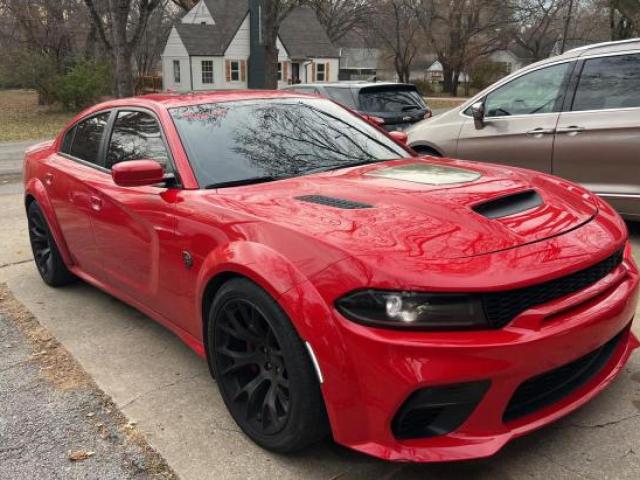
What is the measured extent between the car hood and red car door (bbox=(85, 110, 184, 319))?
0.44 m

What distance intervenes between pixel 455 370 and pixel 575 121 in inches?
161

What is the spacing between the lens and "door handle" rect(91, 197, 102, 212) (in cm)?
370

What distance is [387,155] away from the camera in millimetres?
3652

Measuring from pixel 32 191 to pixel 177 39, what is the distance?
42871mm

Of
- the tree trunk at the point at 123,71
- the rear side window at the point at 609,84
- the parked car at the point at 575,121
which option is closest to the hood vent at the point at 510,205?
the parked car at the point at 575,121

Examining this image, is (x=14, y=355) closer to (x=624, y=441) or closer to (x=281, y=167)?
(x=281, y=167)

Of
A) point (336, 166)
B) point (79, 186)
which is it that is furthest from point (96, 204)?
point (336, 166)

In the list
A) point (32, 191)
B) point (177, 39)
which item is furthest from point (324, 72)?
point (32, 191)

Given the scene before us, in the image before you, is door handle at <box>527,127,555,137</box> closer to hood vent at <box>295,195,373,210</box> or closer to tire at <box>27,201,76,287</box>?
hood vent at <box>295,195,373,210</box>

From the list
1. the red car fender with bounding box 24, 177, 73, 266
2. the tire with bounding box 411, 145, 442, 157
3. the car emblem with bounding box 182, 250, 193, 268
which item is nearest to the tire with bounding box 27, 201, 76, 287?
the red car fender with bounding box 24, 177, 73, 266

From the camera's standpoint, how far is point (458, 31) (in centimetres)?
4491

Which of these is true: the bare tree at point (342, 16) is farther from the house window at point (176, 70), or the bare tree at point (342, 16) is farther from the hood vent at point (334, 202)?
the hood vent at point (334, 202)

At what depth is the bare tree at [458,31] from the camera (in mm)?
43494

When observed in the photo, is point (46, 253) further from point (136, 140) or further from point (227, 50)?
point (227, 50)
